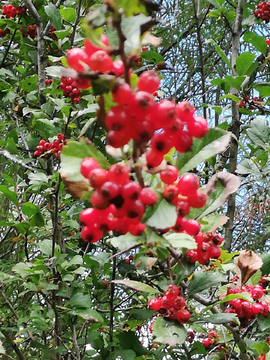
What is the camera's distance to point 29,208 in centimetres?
189

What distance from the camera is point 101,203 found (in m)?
0.62

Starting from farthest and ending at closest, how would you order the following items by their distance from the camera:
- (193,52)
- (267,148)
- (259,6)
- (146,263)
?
(193,52) → (259,6) → (267,148) → (146,263)

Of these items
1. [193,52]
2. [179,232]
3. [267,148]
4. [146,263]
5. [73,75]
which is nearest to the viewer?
[73,75]

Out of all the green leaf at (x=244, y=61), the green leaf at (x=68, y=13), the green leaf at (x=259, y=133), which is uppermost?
the green leaf at (x=68, y=13)

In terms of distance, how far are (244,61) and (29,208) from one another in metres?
1.50

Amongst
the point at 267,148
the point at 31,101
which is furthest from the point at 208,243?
the point at 31,101

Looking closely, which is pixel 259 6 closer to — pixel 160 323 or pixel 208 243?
pixel 208 243

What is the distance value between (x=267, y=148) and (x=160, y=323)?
1223 mm

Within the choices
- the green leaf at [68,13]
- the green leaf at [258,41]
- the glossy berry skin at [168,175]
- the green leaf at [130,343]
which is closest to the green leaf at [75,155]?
the glossy berry skin at [168,175]

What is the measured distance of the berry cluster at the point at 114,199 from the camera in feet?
2.05

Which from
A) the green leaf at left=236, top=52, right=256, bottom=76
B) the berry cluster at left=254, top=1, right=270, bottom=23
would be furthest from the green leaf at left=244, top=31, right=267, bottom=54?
the berry cluster at left=254, top=1, right=270, bottom=23

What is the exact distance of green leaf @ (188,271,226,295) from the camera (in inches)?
43.7

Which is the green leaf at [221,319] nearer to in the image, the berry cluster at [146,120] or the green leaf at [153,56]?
the berry cluster at [146,120]

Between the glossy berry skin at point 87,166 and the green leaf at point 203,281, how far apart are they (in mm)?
635
